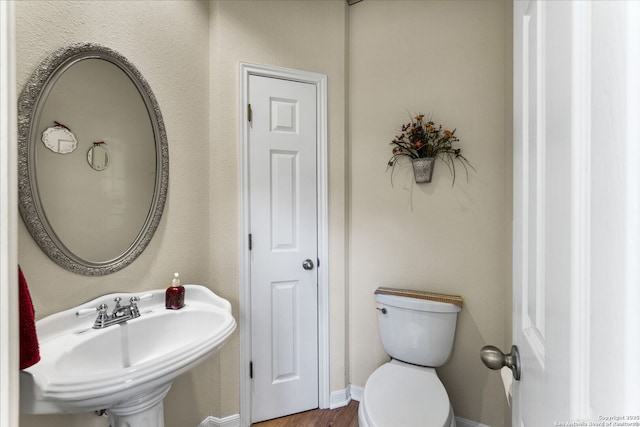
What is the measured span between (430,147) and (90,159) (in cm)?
170

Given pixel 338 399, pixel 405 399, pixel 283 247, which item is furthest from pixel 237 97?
pixel 338 399

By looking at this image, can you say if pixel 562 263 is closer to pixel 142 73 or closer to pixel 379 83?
pixel 142 73

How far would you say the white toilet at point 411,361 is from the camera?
1192 mm

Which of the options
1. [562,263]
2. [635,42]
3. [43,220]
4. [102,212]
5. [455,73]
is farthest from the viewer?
[455,73]

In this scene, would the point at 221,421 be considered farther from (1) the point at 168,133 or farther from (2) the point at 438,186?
(2) the point at 438,186

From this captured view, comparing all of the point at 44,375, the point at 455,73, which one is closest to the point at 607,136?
the point at 44,375

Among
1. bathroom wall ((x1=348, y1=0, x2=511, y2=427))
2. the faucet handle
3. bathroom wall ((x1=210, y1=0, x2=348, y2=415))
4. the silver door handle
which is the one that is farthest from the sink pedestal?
bathroom wall ((x1=348, y1=0, x2=511, y2=427))

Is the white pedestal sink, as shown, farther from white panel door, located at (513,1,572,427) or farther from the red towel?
white panel door, located at (513,1,572,427)

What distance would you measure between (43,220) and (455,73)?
2.09 m

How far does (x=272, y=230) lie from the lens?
1.82m

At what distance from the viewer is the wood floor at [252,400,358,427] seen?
1768mm

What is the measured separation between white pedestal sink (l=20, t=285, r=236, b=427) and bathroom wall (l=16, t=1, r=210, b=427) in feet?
0.36

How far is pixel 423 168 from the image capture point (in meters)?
1.75

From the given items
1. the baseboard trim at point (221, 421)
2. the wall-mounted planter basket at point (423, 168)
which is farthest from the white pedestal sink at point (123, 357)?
the wall-mounted planter basket at point (423, 168)
